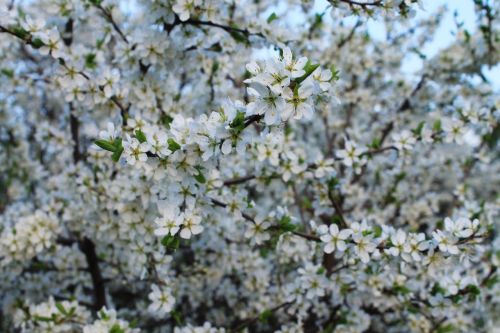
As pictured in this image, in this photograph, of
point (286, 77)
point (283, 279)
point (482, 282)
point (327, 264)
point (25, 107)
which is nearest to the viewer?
point (286, 77)

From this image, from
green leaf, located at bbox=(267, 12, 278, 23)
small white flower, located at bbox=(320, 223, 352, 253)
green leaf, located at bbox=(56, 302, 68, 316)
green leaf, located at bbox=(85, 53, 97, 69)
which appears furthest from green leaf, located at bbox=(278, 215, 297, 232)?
green leaf, located at bbox=(85, 53, 97, 69)

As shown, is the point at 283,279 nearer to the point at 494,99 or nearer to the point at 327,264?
the point at 327,264

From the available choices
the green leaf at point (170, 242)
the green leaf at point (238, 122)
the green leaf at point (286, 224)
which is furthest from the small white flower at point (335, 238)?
the green leaf at point (238, 122)

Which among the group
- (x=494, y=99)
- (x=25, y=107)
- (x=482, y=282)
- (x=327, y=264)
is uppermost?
(x=25, y=107)

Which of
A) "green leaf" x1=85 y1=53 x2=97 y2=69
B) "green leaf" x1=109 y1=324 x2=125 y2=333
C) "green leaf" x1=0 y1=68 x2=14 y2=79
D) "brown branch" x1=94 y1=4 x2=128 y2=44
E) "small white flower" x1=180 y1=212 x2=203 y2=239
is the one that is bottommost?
"green leaf" x1=109 y1=324 x2=125 y2=333

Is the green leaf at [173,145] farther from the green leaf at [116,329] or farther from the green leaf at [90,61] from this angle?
the green leaf at [90,61]

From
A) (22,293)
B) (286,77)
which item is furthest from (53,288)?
(286,77)

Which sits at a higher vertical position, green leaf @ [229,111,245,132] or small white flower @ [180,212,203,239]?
green leaf @ [229,111,245,132]

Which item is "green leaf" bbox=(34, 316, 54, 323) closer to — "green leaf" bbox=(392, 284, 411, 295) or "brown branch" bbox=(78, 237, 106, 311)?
"brown branch" bbox=(78, 237, 106, 311)
